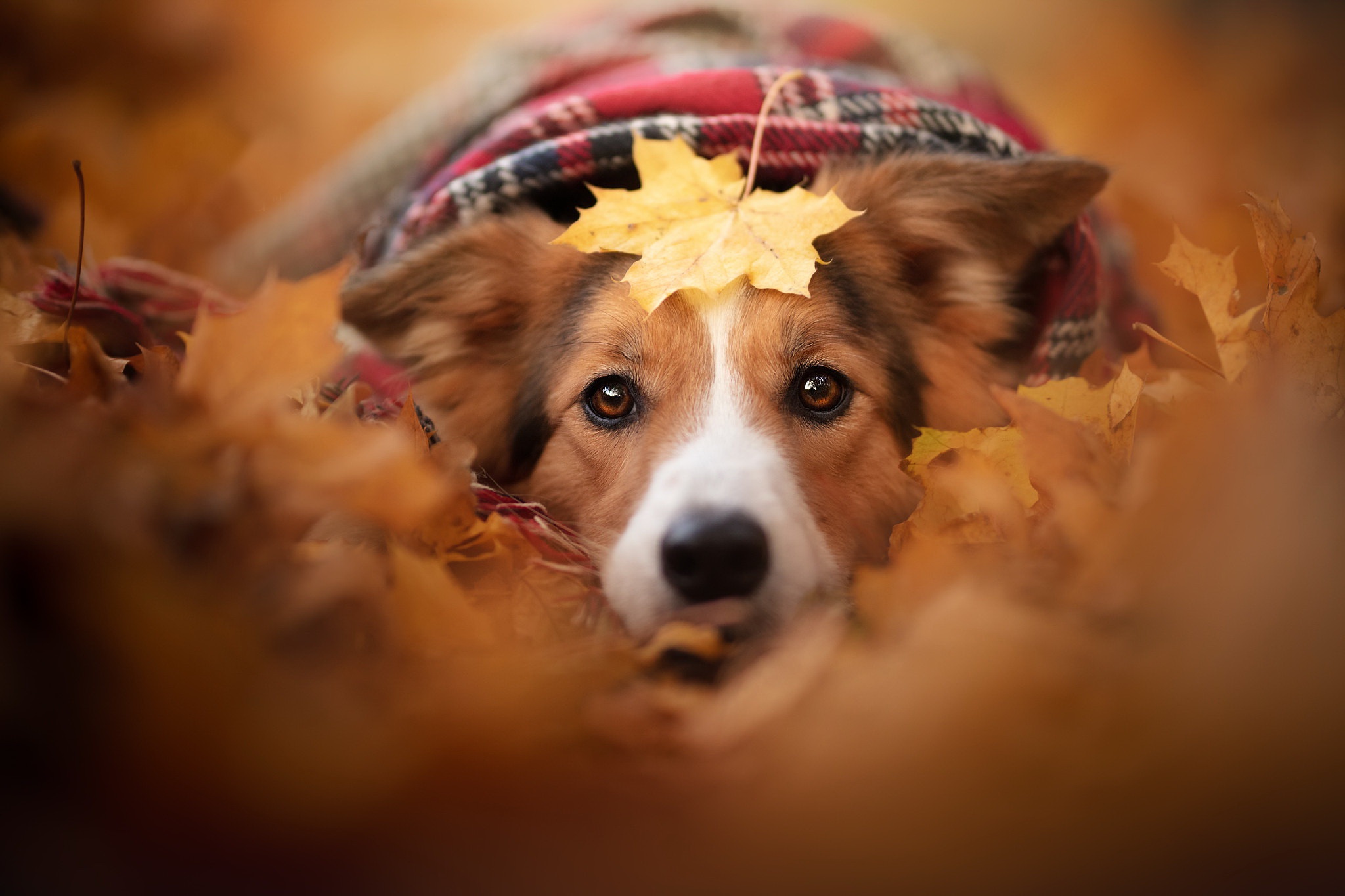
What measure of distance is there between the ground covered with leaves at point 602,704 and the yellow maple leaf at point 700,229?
70cm

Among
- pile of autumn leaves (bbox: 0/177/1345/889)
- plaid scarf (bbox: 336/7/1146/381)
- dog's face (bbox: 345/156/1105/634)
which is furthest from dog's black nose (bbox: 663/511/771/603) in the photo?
plaid scarf (bbox: 336/7/1146/381)

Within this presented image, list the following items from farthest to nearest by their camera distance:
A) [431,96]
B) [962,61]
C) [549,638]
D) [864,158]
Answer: [431,96] → [962,61] → [864,158] → [549,638]

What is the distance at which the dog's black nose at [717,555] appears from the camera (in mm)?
1463

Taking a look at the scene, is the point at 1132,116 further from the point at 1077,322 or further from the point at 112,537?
the point at 112,537

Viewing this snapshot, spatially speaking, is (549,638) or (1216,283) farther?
(1216,283)

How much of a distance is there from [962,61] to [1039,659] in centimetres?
269

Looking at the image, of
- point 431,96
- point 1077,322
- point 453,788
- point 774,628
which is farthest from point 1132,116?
point 453,788

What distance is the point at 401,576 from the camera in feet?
3.84

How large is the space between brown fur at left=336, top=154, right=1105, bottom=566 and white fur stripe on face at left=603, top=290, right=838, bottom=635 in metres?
0.03

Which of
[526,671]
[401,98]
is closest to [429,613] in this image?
[526,671]

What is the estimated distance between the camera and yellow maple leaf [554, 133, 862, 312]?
65.3 inches

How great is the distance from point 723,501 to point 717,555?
0.34 feet

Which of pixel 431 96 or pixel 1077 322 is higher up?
pixel 431 96

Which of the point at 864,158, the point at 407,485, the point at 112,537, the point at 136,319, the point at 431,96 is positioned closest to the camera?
the point at 112,537
